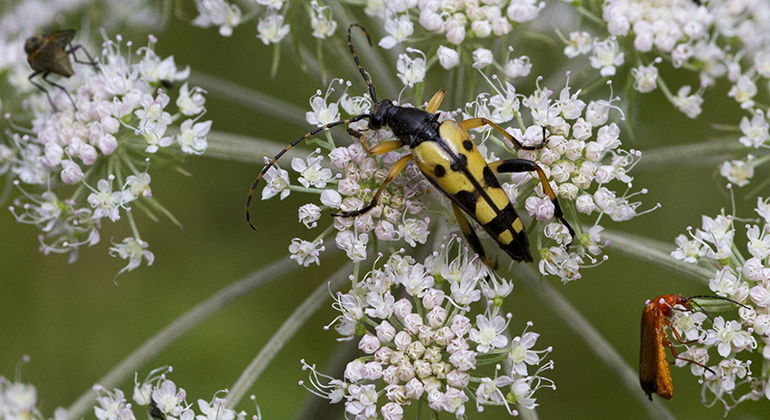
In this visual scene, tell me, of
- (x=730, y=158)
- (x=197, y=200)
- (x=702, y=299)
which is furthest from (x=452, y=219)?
(x=197, y=200)

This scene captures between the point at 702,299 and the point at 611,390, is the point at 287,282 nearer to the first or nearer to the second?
the point at 611,390

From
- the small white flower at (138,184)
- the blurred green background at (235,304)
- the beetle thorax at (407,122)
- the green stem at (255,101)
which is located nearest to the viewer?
the beetle thorax at (407,122)

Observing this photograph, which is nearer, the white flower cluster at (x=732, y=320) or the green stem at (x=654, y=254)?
the white flower cluster at (x=732, y=320)

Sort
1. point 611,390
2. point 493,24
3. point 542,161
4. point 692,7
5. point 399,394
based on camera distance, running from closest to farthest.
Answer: point 399,394 → point 542,161 → point 493,24 → point 692,7 → point 611,390

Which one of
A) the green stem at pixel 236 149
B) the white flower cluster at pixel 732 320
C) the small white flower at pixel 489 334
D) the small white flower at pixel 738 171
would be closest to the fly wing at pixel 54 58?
the green stem at pixel 236 149

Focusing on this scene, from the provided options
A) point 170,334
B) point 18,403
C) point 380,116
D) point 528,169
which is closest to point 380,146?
point 380,116

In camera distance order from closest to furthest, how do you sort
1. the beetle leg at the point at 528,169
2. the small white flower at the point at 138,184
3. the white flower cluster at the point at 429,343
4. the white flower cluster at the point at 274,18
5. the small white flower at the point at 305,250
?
1. the white flower cluster at the point at 429,343
2. the beetle leg at the point at 528,169
3. the small white flower at the point at 305,250
4. the small white flower at the point at 138,184
5. the white flower cluster at the point at 274,18

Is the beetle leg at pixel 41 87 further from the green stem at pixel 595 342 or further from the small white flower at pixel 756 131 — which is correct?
the small white flower at pixel 756 131
